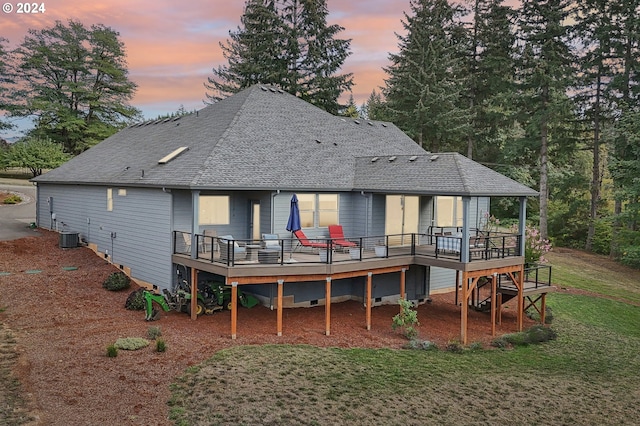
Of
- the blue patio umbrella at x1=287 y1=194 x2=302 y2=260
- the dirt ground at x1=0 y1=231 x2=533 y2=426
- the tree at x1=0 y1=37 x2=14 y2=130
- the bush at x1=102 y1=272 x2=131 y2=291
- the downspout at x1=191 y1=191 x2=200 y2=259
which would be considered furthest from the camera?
the tree at x1=0 y1=37 x2=14 y2=130

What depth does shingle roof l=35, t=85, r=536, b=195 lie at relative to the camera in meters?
16.2

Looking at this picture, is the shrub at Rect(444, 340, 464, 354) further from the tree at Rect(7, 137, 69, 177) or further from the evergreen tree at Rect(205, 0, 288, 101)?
the tree at Rect(7, 137, 69, 177)

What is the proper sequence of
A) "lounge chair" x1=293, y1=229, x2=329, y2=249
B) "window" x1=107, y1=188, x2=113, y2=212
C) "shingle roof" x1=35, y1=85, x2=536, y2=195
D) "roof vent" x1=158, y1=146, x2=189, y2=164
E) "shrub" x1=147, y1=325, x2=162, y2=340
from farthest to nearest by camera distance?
"window" x1=107, y1=188, x2=113, y2=212
"roof vent" x1=158, y1=146, x2=189, y2=164
"shingle roof" x1=35, y1=85, x2=536, y2=195
"lounge chair" x1=293, y1=229, x2=329, y2=249
"shrub" x1=147, y1=325, x2=162, y2=340

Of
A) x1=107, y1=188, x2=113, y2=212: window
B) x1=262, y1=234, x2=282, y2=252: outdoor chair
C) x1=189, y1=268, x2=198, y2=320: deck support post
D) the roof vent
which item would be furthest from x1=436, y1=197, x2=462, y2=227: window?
x1=107, y1=188, x2=113, y2=212: window

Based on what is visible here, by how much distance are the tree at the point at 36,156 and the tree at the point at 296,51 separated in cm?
1610

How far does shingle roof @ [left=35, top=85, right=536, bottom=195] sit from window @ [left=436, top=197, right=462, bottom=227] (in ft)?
7.30

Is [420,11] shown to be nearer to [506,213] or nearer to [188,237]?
[506,213]

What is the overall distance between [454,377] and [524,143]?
26.7m

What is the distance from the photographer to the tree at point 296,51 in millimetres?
38438

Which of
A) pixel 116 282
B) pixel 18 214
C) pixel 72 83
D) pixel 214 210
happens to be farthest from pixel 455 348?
pixel 72 83

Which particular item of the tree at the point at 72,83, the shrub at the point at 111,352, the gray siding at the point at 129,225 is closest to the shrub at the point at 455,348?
the shrub at the point at 111,352

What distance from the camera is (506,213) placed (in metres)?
40.2

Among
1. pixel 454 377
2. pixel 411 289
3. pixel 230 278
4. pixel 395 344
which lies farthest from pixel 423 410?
pixel 411 289

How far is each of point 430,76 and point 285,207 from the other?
22.6 m
